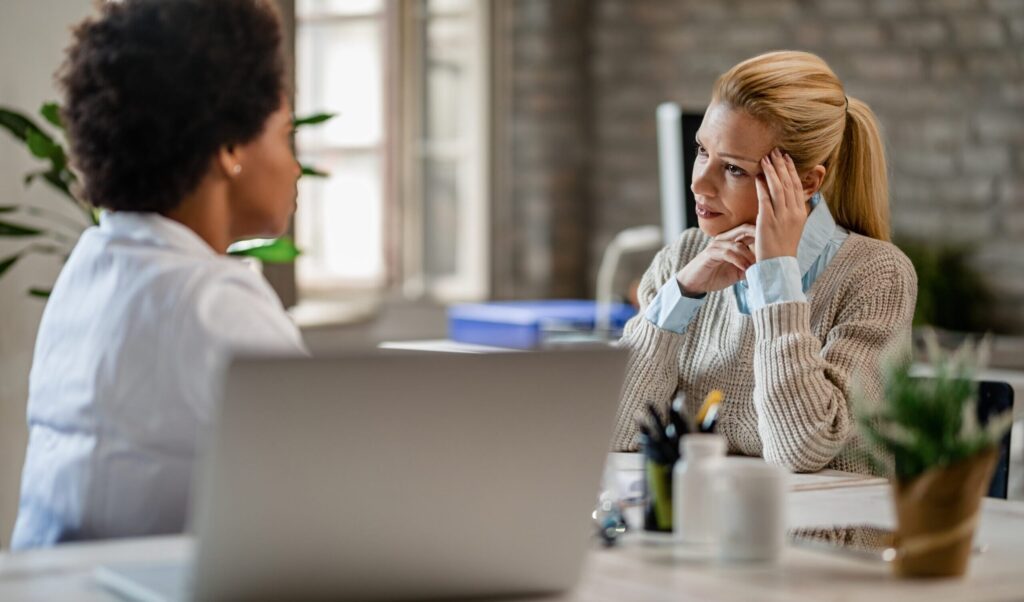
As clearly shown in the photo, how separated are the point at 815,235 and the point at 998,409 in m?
0.36

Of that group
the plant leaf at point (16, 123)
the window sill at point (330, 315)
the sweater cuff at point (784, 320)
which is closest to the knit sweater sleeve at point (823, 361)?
the sweater cuff at point (784, 320)

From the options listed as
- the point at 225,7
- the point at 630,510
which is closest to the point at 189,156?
the point at 225,7

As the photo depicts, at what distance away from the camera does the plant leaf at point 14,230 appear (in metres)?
3.06

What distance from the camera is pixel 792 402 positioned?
1986 mm

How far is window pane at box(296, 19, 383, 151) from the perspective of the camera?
246 inches

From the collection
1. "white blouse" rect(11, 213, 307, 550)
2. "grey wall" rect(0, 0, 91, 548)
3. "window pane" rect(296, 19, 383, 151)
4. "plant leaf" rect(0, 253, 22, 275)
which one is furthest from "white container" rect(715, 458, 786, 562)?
"window pane" rect(296, 19, 383, 151)

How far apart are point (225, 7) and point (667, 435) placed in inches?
23.8

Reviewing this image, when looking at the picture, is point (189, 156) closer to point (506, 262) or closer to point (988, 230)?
point (988, 230)

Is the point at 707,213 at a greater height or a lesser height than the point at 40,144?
lesser

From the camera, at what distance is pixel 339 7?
20.5ft

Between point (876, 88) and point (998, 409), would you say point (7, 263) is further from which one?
point (876, 88)

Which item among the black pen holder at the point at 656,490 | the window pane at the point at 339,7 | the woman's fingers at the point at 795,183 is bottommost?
the black pen holder at the point at 656,490

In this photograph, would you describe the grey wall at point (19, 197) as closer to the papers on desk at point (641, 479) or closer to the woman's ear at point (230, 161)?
the papers on desk at point (641, 479)

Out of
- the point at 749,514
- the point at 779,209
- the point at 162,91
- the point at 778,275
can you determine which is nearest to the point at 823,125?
the point at 779,209
